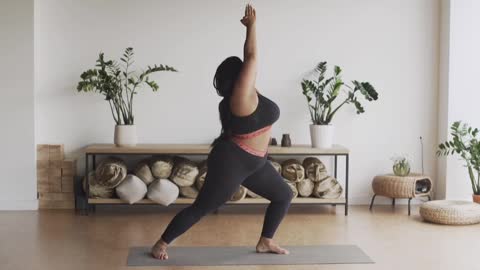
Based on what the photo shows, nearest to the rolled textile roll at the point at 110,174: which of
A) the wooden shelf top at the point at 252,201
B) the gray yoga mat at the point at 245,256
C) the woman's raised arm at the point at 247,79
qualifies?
the wooden shelf top at the point at 252,201

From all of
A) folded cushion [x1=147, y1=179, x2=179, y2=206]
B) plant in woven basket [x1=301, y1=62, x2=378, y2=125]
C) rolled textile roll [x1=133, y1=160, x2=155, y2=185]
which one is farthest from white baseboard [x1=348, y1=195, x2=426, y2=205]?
rolled textile roll [x1=133, y1=160, x2=155, y2=185]

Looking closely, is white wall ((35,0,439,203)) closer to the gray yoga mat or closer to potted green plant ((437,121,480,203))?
potted green plant ((437,121,480,203))

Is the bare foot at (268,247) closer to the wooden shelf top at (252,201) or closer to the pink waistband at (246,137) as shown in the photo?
the pink waistband at (246,137)

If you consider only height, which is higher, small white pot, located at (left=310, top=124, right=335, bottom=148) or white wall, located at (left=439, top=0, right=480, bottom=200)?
white wall, located at (left=439, top=0, right=480, bottom=200)

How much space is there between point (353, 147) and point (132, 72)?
240cm

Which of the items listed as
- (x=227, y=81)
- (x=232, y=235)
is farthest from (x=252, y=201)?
(x=227, y=81)

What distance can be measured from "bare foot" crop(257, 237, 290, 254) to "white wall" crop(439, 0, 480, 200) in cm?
278

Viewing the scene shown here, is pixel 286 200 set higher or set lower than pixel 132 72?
lower

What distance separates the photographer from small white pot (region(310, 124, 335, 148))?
22.0ft

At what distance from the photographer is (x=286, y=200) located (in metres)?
4.91

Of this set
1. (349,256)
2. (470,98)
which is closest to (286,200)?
(349,256)

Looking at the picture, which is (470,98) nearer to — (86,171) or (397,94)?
(397,94)

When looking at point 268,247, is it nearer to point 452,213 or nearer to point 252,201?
point 252,201

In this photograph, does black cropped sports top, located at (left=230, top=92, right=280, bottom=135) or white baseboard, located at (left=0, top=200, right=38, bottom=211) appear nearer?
black cropped sports top, located at (left=230, top=92, right=280, bottom=135)
